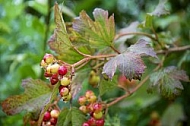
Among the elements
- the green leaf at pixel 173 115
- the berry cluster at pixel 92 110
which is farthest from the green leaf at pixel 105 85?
the green leaf at pixel 173 115

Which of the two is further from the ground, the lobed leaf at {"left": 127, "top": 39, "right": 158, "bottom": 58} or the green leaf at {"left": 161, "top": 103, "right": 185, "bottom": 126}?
the lobed leaf at {"left": 127, "top": 39, "right": 158, "bottom": 58}

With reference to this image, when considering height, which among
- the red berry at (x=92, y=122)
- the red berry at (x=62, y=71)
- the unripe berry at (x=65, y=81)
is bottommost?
the red berry at (x=92, y=122)

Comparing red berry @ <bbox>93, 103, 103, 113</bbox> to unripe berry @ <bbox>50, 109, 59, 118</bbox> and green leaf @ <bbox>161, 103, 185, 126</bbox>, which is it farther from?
green leaf @ <bbox>161, 103, 185, 126</bbox>

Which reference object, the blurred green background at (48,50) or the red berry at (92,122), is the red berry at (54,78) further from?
the blurred green background at (48,50)

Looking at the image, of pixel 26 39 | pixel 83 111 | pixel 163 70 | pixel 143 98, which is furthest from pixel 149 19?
pixel 26 39

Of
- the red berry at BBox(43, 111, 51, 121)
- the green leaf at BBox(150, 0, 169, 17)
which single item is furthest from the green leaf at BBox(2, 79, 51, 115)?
the green leaf at BBox(150, 0, 169, 17)

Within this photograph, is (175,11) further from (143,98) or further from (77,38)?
(77,38)
